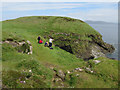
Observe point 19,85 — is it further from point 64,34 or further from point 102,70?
point 64,34

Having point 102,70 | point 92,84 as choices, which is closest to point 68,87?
point 92,84

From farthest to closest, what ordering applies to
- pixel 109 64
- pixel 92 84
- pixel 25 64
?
1. pixel 109 64
2. pixel 25 64
3. pixel 92 84

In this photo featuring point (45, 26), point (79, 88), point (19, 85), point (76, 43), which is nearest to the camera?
point (19, 85)

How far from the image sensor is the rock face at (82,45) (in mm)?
44703

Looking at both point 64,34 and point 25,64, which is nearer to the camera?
point 25,64

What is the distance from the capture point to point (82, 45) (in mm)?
48688

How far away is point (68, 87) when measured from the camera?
1408 cm

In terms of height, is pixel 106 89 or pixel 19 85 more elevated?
pixel 19 85

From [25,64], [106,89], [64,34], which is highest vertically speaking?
[64,34]

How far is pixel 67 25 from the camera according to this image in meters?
61.7

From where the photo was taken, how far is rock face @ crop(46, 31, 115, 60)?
147ft

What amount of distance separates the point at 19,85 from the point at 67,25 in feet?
175

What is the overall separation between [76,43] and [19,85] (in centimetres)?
3884

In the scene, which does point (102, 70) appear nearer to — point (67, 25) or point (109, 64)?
point (109, 64)
